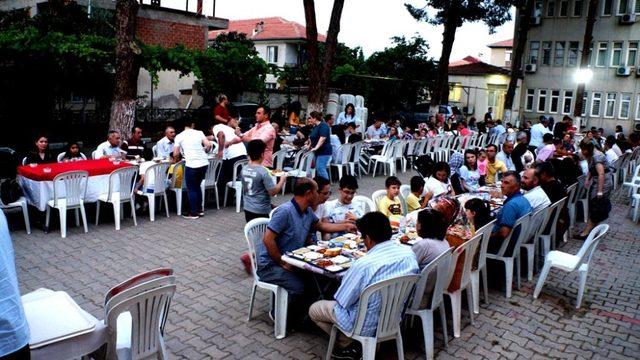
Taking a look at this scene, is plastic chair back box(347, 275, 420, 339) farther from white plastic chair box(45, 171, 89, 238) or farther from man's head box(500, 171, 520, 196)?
white plastic chair box(45, 171, 89, 238)

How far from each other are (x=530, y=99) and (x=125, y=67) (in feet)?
106

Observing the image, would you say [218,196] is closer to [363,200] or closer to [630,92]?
[363,200]

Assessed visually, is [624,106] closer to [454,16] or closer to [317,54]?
[454,16]

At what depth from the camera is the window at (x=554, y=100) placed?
1384 inches

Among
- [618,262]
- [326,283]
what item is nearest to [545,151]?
[618,262]

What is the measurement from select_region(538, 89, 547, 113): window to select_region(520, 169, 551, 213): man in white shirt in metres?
32.0

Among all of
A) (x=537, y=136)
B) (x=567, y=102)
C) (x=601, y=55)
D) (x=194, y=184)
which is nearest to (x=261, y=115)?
(x=194, y=184)

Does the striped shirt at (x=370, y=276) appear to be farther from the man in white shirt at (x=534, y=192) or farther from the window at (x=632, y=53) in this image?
the window at (x=632, y=53)

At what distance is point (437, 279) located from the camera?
14.8ft

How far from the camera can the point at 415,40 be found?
98.5 ft

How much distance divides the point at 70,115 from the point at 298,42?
3048cm

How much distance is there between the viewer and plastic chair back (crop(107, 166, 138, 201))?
7.88 metres

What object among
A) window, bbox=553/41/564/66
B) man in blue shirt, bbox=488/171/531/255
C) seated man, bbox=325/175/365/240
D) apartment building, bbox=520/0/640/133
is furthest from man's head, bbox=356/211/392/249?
window, bbox=553/41/564/66

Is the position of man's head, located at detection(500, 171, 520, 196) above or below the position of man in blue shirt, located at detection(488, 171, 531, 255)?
above
